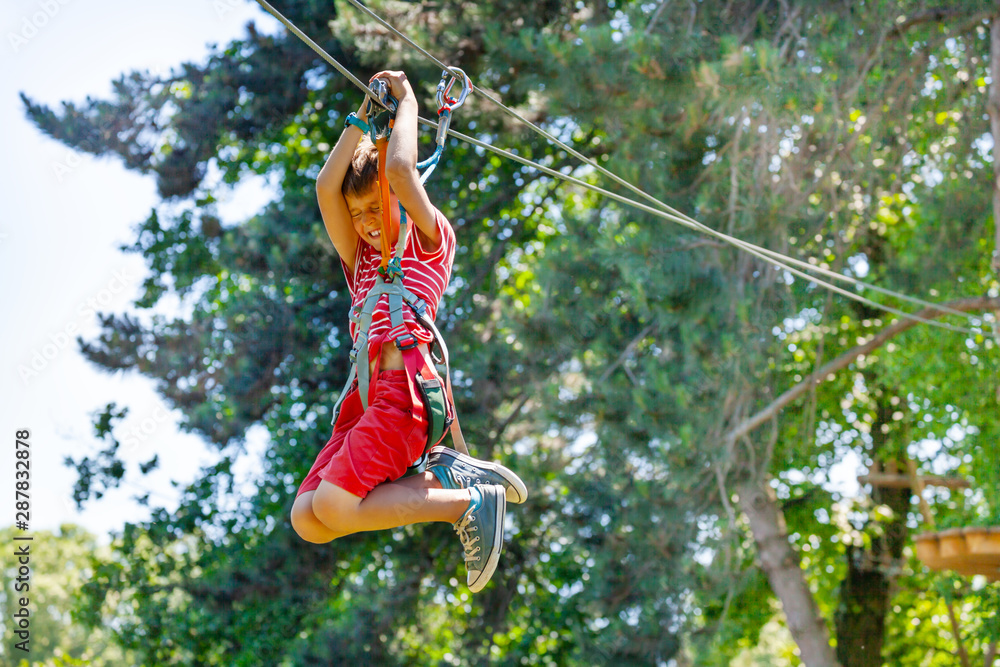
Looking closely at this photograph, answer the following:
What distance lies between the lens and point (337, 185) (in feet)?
9.42

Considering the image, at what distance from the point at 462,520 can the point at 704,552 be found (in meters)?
4.63

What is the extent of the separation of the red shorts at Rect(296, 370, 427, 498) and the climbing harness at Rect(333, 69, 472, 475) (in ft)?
0.11

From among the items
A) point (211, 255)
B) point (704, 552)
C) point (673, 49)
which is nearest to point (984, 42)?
point (673, 49)

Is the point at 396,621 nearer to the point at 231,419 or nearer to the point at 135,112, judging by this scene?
the point at 231,419

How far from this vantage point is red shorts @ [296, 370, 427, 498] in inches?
102

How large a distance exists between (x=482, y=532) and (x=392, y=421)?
405 mm

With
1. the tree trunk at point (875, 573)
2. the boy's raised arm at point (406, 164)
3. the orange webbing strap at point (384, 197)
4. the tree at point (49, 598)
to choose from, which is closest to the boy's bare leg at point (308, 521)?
the orange webbing strap at point (384, 197)

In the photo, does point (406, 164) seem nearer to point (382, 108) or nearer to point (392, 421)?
point (382, 108)

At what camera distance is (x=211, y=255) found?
10445 millimetres

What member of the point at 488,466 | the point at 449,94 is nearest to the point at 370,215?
the point at 449,94

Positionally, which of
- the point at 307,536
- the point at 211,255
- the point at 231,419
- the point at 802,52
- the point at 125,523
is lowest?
the point at 307,536

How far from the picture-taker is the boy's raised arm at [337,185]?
9.35 feet

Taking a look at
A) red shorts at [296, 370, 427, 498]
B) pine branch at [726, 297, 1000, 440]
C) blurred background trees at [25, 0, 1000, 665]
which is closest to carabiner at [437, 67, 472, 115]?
red shorts at [296, 370, 427, 498]

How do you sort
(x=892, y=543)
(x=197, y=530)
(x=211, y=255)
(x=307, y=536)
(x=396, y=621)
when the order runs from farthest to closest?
(x=892, y=543) < (x=211, y=255) < (x=197, y=530) < (x=396, y=621) < (x=307, y=536)
